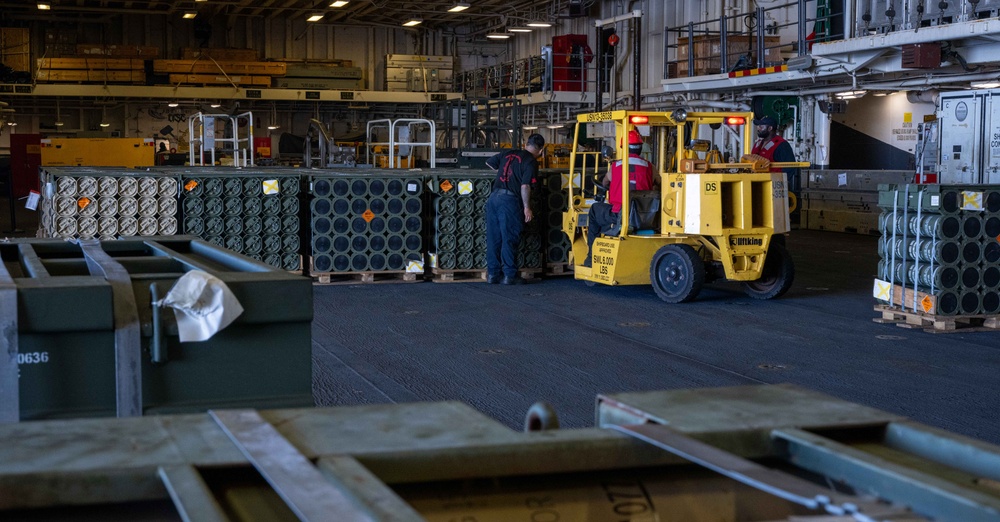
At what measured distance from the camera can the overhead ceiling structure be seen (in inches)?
1324

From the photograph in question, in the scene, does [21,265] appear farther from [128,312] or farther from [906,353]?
[906,353]

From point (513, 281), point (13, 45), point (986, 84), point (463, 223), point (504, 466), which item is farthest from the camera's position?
A: point (13, 45)

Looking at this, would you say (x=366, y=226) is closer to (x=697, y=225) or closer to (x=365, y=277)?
(x=365, y=277)

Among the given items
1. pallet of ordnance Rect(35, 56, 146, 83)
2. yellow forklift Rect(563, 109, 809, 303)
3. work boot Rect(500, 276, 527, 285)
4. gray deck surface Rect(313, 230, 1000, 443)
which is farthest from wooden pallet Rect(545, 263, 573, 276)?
pallet of ordnance Rect(35, 56, 146, 83)

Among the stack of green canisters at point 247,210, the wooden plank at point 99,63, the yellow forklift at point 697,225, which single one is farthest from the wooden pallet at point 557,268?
the wooden plank at point 99,63

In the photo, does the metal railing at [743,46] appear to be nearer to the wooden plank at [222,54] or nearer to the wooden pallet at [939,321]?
the wooden pallet at [939,321]

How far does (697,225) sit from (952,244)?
2.60 metres

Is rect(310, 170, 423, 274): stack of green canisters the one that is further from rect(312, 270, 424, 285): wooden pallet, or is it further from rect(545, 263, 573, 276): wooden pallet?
rect(545, 263, 573, 276): wooden pallet

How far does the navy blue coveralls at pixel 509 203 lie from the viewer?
12.9m

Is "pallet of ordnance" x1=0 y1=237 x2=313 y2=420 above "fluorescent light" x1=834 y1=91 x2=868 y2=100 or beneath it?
beneath

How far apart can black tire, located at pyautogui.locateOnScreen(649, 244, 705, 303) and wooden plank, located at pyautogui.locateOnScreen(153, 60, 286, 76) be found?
24581mm

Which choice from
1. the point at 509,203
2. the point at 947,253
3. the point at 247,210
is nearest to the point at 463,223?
the point at 509,203

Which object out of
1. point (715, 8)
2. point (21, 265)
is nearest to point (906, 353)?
point (21, 265)

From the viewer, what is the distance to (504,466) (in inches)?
79.9
